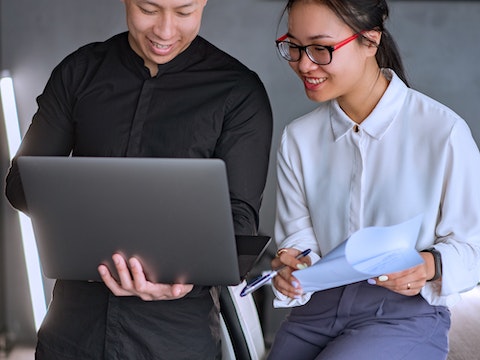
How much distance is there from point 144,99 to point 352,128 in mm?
449

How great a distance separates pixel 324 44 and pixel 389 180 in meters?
0.31

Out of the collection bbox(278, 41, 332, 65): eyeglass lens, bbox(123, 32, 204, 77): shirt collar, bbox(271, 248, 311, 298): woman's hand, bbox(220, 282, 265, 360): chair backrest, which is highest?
bbox(278, 41, 332, 65): eyeglass lens

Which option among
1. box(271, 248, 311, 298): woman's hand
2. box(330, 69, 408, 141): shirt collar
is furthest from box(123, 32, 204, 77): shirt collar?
box(271, 248, 311, 298): woman's hand

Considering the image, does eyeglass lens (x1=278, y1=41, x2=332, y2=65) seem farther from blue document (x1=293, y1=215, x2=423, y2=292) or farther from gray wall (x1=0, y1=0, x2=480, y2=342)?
gray wall (x1=0, y1=0, x2=480, y2=342)

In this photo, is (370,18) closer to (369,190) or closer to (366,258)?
(369,190)

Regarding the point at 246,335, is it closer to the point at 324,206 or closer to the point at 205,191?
the point at 324,206

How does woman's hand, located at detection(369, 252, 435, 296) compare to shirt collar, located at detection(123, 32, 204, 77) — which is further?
shirt collar, located at detection(123, 32, 204, 77)

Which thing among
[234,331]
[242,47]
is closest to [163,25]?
[234,331]

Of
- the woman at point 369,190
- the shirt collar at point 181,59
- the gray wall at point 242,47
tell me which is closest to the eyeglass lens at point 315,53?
Result: the woman at point 369,190

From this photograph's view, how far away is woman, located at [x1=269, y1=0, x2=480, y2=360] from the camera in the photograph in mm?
1633

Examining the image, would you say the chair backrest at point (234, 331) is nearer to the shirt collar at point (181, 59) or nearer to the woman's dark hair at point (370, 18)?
the shirt collar at point (181, 59)

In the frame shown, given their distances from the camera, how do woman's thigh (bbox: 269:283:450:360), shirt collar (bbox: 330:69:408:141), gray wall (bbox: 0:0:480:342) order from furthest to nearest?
→ gray wall (bbox: 0:0:480:342), shirt collar (bbox: 330:69:408:141), woman's thigh (bbox: 269:283:450:360)

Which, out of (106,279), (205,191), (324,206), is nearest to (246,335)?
(324,206)

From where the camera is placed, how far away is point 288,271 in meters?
1.70
